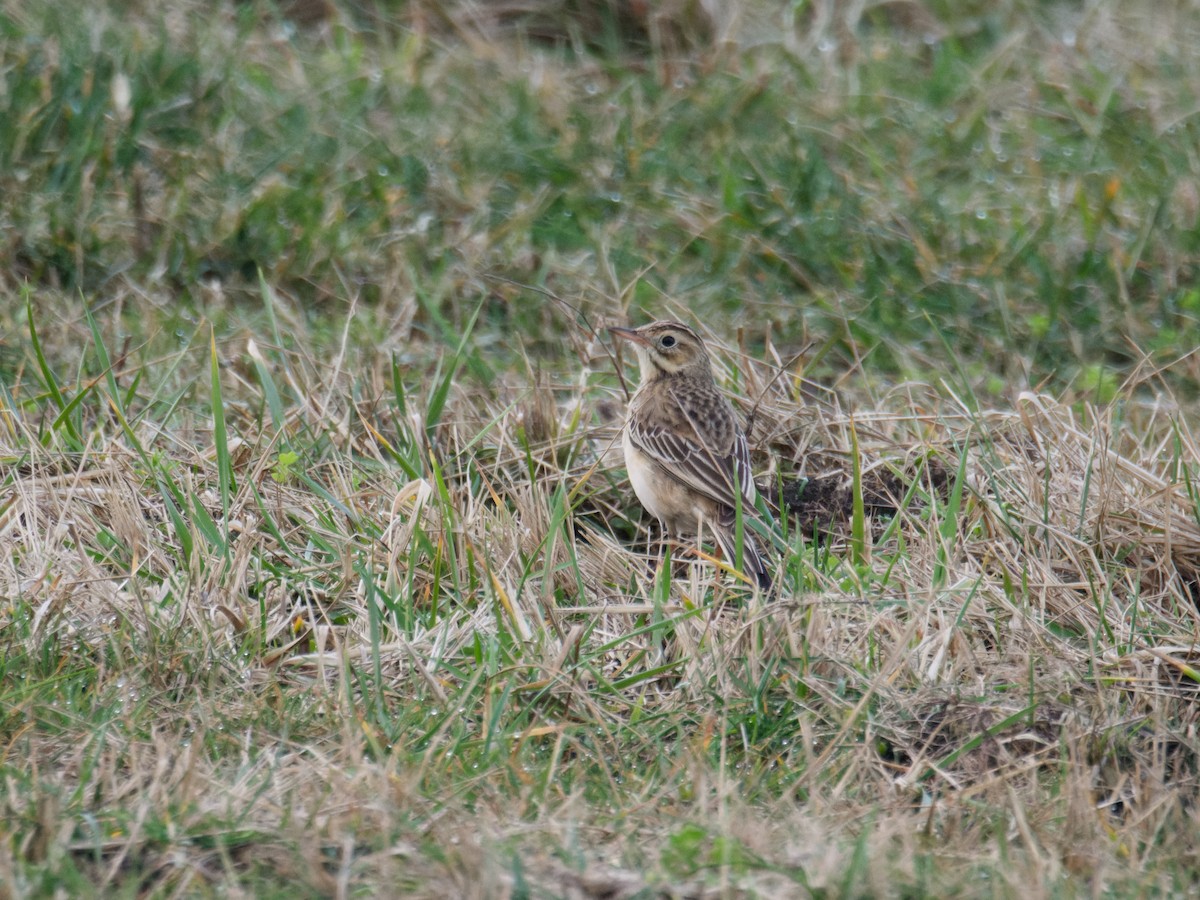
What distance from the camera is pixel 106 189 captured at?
802 centimetres

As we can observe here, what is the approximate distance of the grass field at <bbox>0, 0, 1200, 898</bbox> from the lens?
3973 millimetres

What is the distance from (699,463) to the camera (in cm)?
602

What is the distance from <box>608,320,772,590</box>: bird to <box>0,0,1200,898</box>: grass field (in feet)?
0.73

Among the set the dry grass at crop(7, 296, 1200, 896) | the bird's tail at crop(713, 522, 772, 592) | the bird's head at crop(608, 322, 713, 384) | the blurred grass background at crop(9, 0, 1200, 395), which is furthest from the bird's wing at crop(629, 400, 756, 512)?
the blurred grass background at crop(9, 0, 1200, 395)

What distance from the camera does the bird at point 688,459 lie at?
599 centimetres

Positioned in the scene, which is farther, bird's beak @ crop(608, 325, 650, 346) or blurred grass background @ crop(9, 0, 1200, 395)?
blurred grass background @ crop(9, 0, 1200, 395)

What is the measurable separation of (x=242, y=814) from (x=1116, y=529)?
3.09m

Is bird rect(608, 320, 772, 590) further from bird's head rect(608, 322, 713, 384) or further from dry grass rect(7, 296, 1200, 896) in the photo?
dry grass rect(7, 296, 1200, 896)

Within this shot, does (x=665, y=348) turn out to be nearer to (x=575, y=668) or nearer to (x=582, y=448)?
(x=582, y=448)

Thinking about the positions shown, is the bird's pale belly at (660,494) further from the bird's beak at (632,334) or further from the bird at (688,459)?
the bird's beak at (632,334)

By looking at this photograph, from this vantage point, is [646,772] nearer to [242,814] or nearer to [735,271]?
[242,814]

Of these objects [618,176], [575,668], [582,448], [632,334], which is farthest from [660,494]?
[618,176]

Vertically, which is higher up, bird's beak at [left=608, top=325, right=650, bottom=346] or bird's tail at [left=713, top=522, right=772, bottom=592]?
bird's beak at [left=608, top=325, right=650, bottom=346]

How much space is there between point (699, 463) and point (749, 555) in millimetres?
659
